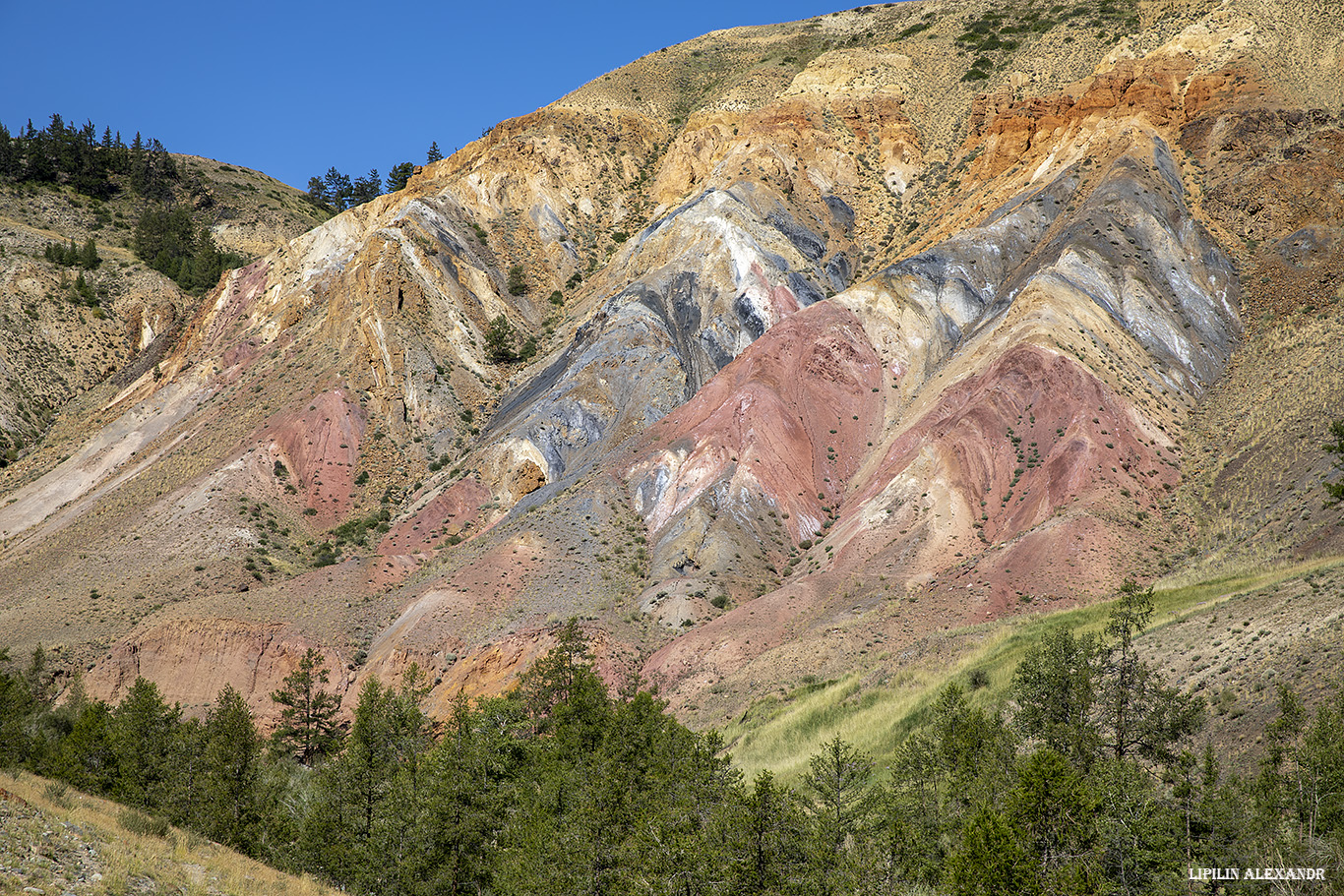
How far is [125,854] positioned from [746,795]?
1476 cm

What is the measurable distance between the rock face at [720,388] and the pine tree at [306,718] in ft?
5.72

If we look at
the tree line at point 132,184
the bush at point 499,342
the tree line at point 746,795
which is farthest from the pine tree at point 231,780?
the tree line at point 132,184

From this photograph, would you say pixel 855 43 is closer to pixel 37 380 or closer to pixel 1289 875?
pixel 37 380

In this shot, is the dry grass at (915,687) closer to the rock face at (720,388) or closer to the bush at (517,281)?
the rock face at (720,388)

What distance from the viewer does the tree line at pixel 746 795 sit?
20625 mm

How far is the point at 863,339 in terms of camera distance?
230ft

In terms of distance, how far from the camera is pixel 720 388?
218 ft

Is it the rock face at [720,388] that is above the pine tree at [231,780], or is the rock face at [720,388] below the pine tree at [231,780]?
above

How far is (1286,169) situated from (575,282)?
55668 millimetres

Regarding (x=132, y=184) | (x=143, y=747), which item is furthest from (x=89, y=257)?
(x=143, y=747)

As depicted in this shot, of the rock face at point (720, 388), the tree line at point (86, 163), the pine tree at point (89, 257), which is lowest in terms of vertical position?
the rock face at point (720, 388)

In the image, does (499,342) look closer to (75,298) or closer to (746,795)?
(75,298)

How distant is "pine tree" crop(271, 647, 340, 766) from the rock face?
5.72 ft

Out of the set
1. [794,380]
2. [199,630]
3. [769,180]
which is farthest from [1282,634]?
[769,180]
